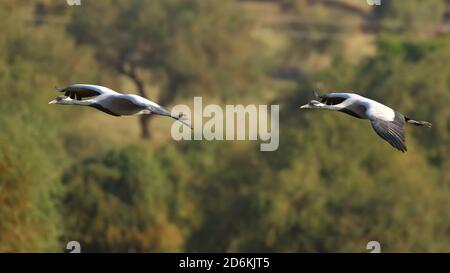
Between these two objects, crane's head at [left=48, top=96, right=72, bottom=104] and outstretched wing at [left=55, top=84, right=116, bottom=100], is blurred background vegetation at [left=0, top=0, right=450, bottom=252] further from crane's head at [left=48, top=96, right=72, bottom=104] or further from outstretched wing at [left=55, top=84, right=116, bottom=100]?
crane's head at [left=48, top=96, right=72, bottom=104]

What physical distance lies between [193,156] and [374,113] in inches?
2433

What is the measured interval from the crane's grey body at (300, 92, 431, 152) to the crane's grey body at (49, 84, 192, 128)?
2.53 meters

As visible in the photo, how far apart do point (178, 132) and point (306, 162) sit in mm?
16293

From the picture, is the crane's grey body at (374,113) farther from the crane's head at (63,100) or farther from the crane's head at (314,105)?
the crane's head at (63,100)

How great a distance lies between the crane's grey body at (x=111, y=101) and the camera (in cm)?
2073

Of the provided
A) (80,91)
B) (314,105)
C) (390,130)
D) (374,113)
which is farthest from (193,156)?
(390,130)

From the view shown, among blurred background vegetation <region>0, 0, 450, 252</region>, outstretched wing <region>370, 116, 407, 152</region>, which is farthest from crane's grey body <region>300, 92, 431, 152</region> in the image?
blurred background vegetation <region>0, 0, 450, 252</region>

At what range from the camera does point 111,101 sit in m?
21.5

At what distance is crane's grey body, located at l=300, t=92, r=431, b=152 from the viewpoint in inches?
848

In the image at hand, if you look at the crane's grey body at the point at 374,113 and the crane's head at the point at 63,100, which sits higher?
the crane's head at the point at 63,100

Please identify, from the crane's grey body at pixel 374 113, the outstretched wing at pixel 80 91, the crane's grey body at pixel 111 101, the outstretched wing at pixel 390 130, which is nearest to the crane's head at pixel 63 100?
the crane's grey body at pixel 111 101
